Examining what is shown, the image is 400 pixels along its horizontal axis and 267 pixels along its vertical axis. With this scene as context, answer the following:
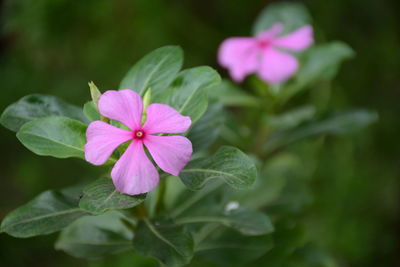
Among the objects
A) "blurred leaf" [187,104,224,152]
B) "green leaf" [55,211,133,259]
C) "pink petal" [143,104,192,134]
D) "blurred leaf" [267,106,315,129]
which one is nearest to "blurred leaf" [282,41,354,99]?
"blurred leaf" [267,106,315,129]

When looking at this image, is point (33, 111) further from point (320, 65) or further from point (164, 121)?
point (320, 65)

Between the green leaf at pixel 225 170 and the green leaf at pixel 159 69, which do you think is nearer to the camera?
the green leaf at pixel 225 170

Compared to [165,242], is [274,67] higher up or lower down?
higher up

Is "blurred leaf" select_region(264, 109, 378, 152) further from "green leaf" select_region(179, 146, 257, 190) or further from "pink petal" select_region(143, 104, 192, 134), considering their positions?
"pink petal" select_region(143, 104, 192, 134)

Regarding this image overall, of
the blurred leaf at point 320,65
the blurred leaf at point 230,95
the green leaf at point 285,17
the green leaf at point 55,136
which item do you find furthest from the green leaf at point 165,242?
the green leaf at point 285,17

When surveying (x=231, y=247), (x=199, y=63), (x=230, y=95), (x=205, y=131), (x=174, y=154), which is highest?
(x=174, y=154)

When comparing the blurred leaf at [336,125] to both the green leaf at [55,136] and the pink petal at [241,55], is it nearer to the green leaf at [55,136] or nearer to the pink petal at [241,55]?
the pink petal at [241,55]

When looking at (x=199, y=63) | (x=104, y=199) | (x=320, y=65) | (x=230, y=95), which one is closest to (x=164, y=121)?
(x=104, y=199)
